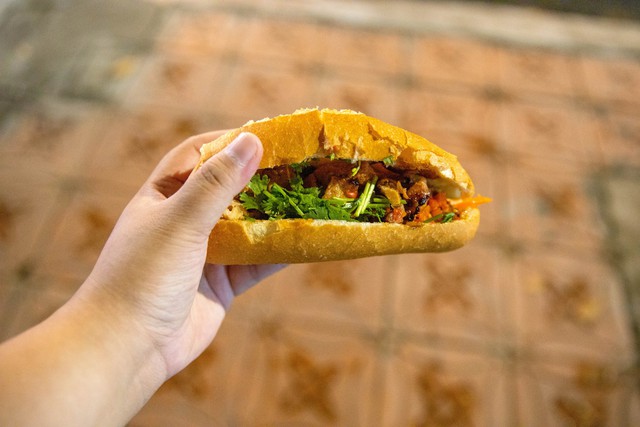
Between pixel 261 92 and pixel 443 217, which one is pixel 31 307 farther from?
pixel 443 217

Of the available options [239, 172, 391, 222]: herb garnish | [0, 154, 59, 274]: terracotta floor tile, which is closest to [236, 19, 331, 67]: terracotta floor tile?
[0, 154, 59, 274]: terracotta floor tile

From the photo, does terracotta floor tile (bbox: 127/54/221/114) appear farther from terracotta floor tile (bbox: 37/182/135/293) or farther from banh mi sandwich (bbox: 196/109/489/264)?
banh mi sandwich (bbox: 196/109/489/264)

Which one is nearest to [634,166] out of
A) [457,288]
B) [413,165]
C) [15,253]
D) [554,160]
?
[554,160]

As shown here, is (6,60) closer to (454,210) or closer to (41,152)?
(41,152)

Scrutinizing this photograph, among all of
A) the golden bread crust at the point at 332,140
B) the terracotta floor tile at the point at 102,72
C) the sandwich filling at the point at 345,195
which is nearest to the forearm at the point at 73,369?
the sandwich filling at the point at 345,195

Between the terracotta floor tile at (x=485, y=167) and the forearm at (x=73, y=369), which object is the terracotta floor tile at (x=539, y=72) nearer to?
the terracotta floor tile at (x=485, y=167)

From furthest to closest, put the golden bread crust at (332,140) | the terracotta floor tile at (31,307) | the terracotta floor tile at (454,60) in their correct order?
the terracotta floor tile at (454,60) → the terracotta floor tile at (31,307) → the golden bread crust at (332,140)
